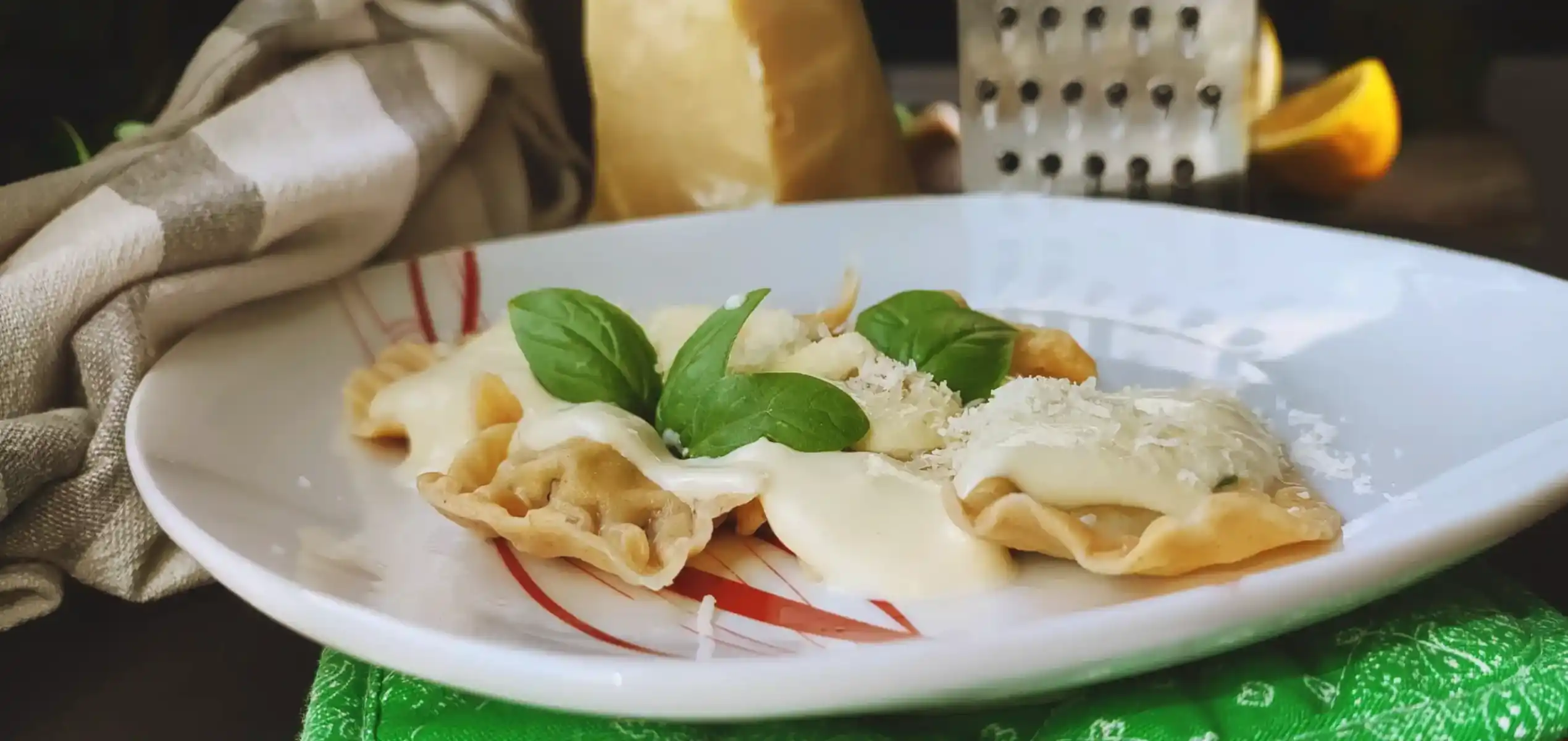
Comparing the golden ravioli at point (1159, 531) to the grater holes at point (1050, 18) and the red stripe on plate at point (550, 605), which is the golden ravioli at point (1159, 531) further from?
the grater holes at point (1050, 18)

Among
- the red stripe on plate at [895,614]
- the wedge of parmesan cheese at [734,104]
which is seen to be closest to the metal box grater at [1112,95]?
the wedge of parmesan cheese at [734,104]

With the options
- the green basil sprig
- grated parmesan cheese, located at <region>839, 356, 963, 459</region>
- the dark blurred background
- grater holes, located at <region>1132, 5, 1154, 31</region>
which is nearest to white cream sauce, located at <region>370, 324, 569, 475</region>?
the green basil sprig

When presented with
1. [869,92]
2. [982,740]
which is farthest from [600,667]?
[869,92]

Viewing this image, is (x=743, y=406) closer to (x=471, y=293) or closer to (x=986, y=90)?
(x=471, y=293)

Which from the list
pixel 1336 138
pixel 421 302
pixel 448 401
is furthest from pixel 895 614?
pixel 1336 138

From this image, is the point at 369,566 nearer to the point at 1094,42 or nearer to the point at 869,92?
the point at 869,92
